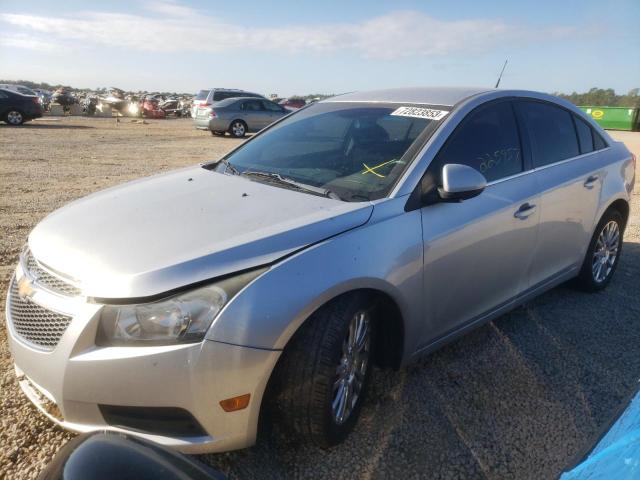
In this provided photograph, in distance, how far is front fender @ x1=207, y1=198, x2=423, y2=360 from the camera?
1.96m

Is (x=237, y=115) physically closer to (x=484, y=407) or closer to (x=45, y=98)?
(x=484, y=407)

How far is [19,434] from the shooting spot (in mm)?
2434

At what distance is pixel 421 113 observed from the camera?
10.2 feet

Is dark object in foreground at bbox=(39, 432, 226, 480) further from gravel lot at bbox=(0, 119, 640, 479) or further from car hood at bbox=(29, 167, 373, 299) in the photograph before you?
gravel lot at bbox=(0, 119, 640, 479)

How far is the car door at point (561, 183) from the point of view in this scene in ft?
11.5

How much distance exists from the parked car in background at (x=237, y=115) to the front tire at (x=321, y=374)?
17.7 meters

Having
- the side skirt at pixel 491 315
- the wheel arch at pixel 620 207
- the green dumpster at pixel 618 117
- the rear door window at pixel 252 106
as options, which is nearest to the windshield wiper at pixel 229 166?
the side skirt at pixel 491 315

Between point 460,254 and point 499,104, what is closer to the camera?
point 460,254

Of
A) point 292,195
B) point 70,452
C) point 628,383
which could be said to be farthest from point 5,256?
point 628,383

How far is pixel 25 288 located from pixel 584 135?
3.96 metres

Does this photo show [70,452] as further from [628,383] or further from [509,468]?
[628,383]

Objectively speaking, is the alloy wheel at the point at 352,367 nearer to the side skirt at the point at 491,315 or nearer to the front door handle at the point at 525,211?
the side skirt at the point at 491,315

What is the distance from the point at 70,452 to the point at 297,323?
1004 mm

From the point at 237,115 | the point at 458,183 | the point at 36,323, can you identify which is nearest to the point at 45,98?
the point at 237,115
